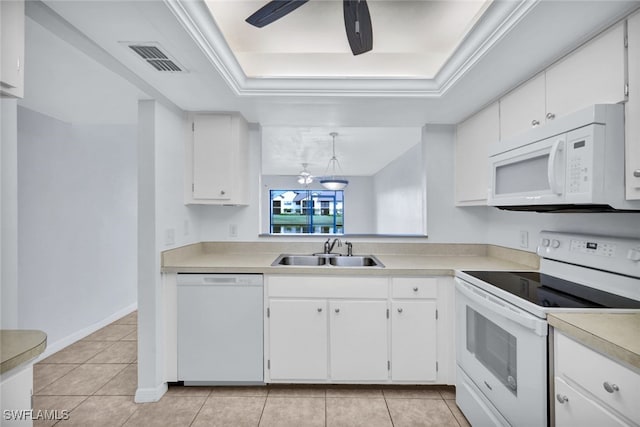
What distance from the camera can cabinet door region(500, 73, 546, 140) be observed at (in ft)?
5.00

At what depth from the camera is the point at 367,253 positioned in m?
2.54

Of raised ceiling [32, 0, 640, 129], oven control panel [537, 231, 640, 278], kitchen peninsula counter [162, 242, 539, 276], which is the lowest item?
kitchen peninsula counter [162, 242, 539, 276]

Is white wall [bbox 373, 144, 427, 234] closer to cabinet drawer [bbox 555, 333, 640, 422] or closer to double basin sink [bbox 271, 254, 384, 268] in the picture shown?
double basin sink [bbox 271, 254, 384, 268]

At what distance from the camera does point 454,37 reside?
5.77 ft

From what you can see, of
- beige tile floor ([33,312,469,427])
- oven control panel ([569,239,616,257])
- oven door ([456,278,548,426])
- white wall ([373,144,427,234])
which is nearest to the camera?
oven door ([456,278,548,426])

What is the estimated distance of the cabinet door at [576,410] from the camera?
3.01 ft

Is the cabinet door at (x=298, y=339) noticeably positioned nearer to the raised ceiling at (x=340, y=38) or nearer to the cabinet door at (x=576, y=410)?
the cabinet door at (x=576, y=410)

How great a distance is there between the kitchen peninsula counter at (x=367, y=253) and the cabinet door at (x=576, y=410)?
0.90 metres

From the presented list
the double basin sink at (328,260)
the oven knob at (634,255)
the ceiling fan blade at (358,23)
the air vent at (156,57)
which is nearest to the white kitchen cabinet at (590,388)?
the oven knob at (634,255)

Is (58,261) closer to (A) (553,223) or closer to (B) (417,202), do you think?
(A) (553,223)

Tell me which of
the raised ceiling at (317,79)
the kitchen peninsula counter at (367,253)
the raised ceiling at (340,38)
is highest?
the raised ceiling at (340,38)

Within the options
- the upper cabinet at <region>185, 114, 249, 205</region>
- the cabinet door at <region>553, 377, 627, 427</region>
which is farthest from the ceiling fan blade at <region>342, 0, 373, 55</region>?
the cabinet door at <region>553, 377, 627, 427</region>

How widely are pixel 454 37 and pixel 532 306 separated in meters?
1.57

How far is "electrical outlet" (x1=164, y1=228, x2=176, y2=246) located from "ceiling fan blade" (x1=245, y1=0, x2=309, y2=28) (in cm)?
148
